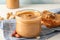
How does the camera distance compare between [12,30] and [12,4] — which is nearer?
[12,30]

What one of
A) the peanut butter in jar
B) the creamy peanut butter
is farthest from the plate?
the peanut butter in jar

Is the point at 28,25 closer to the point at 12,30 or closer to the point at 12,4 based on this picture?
the point at 12,30

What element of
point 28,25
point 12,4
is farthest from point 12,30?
point 12,4

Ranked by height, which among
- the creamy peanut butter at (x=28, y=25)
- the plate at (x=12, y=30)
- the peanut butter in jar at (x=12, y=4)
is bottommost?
the plate at (x=12, y=30)

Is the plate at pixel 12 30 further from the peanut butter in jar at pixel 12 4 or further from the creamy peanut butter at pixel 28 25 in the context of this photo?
the peanut butter in jar at pixel 12 4

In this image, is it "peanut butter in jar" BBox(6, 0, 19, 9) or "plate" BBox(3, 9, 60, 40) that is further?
"peanut butter in jar" BBox(6, 0, 19, 9)

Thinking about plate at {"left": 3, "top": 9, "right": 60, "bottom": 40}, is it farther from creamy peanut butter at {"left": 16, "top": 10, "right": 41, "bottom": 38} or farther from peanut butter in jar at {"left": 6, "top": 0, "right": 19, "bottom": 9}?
peanut butter in jar at {"left": 6, "top": 0, "right": 19, "bottom": 9}

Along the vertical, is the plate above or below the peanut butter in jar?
below

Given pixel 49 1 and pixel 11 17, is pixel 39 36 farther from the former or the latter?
pixel 49 1

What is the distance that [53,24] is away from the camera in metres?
0.60

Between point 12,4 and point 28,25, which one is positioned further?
point 12,4

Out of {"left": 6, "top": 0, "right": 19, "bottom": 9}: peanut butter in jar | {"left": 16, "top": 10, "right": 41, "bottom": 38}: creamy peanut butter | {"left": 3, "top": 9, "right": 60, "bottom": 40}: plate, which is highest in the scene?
{"left": 6, "top": 0, "right": 19, "bottom": 9}: peanut butter in jar

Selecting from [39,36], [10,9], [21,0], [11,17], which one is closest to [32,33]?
[39,36]

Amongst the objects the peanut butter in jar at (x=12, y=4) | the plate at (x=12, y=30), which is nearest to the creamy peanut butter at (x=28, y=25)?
the plate at (x=12, y=30)
